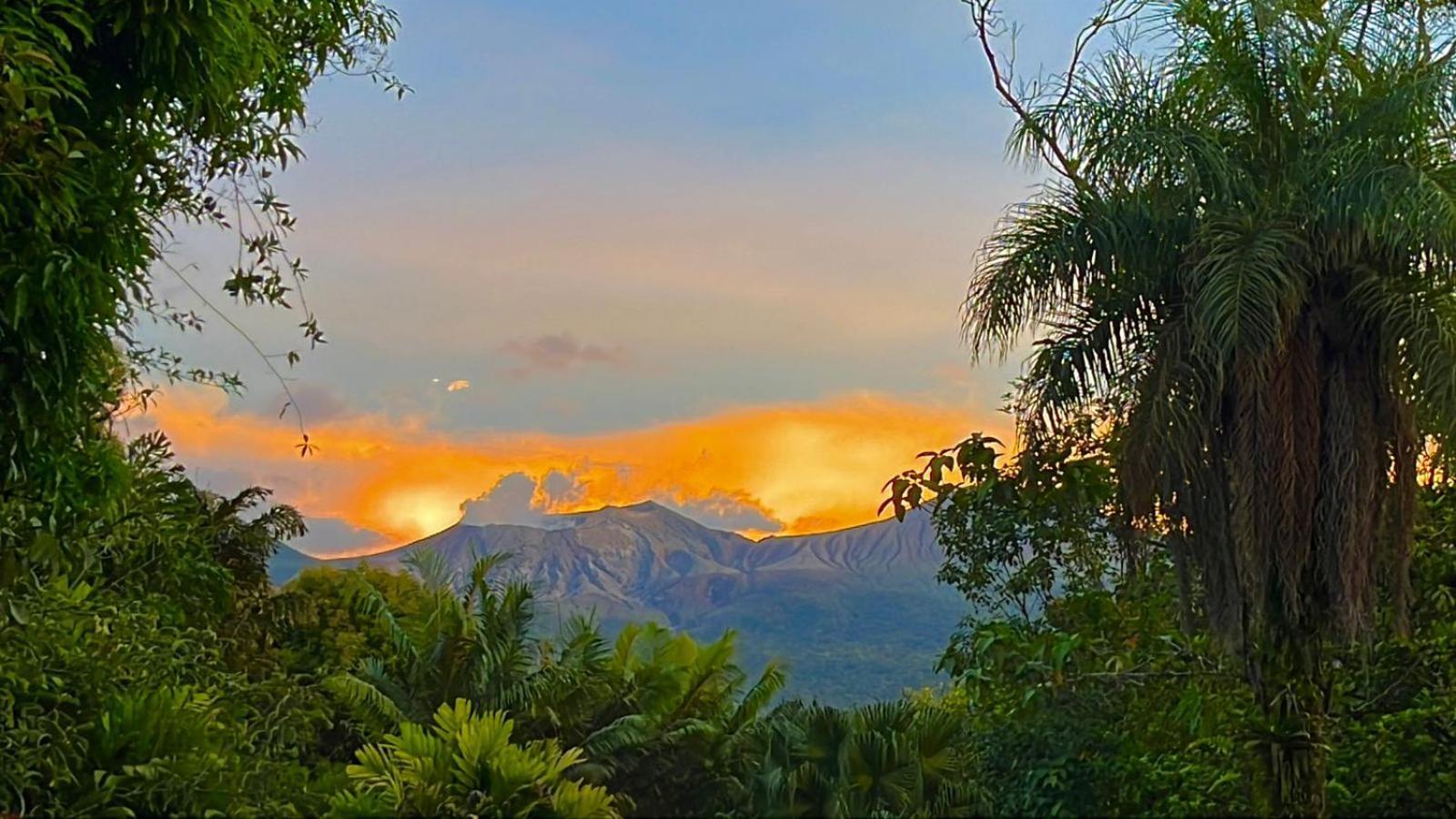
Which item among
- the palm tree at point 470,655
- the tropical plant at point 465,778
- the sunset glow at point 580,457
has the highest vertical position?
the sunset glow at point 580,457

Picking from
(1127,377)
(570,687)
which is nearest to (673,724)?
(570,687)

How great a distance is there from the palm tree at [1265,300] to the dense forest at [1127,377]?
16 millimetres

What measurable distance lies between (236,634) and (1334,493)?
10.5 metres

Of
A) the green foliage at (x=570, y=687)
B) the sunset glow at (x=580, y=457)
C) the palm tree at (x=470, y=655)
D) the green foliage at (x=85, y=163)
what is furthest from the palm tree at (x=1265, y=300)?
the palm tree at (x=470, y=655)

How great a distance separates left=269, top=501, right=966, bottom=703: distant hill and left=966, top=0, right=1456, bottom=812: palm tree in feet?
80.3

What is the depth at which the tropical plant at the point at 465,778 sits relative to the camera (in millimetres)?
9344

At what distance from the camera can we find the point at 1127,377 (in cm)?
614

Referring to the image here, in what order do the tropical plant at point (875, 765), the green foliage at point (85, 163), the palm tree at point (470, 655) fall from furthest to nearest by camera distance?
the palm tree at point (470, 655) < the tropical plant at point (875, 765) < the green foliage at point (85, 163)

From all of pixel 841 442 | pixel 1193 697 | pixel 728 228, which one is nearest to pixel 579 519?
pixel 841 442

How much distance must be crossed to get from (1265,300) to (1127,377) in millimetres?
824

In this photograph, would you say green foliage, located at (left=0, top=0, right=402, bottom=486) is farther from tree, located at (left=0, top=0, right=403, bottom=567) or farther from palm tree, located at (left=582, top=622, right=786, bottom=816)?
palm tree, located at (left=582, top=622, right=786, bottom=816)

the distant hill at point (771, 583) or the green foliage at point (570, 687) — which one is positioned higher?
the distant hill at point (771, 583)

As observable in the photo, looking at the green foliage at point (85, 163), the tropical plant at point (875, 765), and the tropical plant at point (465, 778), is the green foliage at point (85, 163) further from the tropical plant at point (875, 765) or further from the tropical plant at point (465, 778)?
the tropical plant at point (875, 765)

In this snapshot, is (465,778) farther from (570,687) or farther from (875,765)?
(570,687)
